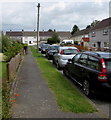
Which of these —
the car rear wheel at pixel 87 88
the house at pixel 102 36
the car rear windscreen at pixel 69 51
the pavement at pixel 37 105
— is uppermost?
the house at pixel 102 36

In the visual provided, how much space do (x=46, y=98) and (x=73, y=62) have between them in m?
3.00

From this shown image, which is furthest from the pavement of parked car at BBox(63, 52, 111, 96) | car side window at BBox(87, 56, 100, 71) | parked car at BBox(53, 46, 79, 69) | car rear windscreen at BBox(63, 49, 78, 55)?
car rear windscreen at BBox(63, 49, 78, 55)

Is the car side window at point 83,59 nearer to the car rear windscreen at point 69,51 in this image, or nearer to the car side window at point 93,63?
the car side window at point 93,63

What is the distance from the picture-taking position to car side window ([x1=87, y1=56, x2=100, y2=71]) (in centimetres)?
592

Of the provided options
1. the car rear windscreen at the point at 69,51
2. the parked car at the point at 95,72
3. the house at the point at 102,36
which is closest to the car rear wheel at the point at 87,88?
the parked car at the point at 95,72

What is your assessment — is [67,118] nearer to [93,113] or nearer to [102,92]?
[93,113]

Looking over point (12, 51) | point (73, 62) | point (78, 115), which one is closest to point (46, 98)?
point (78, 115)

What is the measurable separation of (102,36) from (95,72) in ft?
111

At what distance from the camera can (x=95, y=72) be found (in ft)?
19.1

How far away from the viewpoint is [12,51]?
1473cm

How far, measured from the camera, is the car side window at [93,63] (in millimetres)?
5916

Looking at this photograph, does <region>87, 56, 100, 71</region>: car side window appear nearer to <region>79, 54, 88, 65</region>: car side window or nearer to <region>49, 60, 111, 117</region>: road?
<region>79, 54, 88, 65</region>: car side window

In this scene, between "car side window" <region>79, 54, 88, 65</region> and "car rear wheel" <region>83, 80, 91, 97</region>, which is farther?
"car side window" <region>79, 54, 88, 65</region>

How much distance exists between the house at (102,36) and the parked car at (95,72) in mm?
29218
